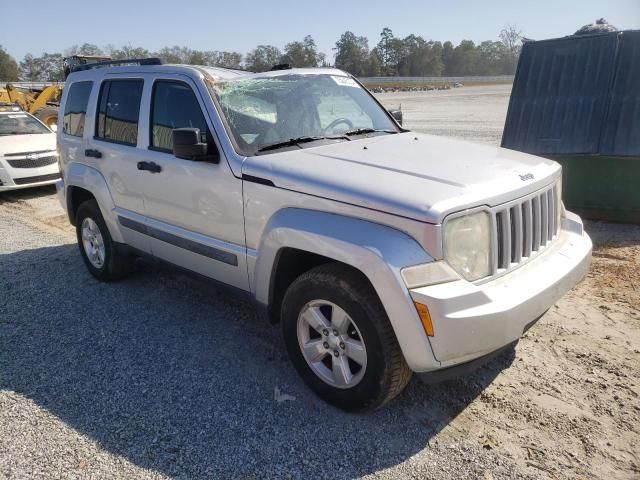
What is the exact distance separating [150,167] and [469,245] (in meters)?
2.58

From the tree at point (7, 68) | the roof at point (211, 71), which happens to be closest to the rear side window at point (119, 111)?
the roof at point (211, 71)

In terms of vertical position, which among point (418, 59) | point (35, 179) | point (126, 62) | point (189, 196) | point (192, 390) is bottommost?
point (192, 390)

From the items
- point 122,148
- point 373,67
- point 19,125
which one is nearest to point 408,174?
point 122,148

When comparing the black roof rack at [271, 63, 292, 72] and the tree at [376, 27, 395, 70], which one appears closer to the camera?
the black roof rack at [271, 63, 292, 72]

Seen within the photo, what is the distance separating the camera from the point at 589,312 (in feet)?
14.0

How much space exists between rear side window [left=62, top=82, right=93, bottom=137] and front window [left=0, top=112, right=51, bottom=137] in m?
6.15

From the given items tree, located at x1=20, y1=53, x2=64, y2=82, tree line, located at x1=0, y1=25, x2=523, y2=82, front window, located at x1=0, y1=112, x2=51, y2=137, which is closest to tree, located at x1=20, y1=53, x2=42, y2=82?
tree, located at x1=20, y1=53, x2=64, y2=82

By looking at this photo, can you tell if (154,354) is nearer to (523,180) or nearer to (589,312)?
(523,180)

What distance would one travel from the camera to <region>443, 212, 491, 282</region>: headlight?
263 cm

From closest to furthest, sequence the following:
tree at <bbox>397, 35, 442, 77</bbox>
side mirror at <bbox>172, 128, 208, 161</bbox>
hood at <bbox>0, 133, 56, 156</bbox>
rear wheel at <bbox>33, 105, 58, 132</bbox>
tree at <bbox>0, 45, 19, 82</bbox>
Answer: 1. side mirror at <bbox>172, 128, 208, 161</bbox>
2. hood at <bbox>0, 133, 56, 156</bbox>
3. rear wheel at <bbox>33, 105, 58, 132</bbox>
4. tree at <bbox>0, 45, 19, 82</bbox>
5. tree at <bbox>397, 35, 442, 77</bbox>

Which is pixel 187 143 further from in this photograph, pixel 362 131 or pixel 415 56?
pixel 415 56

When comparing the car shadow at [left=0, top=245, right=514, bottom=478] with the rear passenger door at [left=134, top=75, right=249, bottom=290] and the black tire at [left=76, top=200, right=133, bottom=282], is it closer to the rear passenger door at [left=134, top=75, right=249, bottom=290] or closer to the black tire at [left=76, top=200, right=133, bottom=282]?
the black tire at [left=76, top=200, right=133, bottom=282]

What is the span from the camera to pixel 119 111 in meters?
4.61

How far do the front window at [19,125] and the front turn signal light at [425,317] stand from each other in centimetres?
1051
